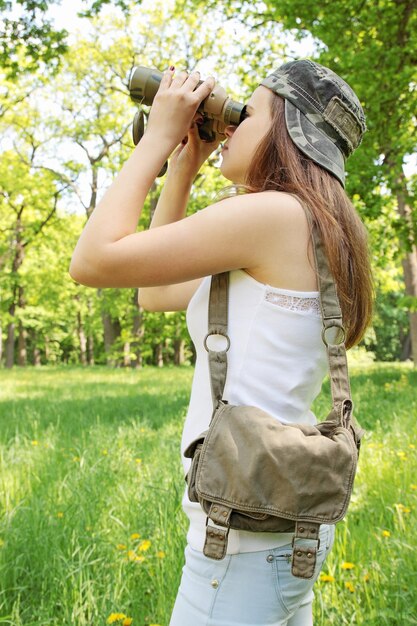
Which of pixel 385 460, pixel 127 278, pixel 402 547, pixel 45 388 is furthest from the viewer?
pixel 45 388

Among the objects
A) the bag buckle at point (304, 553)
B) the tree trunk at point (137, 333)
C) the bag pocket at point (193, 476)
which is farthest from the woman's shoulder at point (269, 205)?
the tree trunk at point (137, 333)

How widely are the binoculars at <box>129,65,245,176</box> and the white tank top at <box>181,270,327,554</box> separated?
41 cm

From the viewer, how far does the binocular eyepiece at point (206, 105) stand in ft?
4.53

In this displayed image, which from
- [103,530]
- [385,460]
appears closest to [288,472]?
[103,530]

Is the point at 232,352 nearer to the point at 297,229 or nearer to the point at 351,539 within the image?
the point at 297,229

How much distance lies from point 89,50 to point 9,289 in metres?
10.0

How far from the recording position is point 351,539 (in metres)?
2.67

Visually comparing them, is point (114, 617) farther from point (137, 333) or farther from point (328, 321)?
point (137, 333)

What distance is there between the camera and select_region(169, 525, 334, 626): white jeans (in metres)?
1.11

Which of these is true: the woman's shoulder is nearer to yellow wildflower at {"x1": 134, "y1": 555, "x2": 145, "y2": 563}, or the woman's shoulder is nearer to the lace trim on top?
the lace trim on top

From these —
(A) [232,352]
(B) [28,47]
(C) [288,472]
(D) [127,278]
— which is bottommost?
(C) [288,472]

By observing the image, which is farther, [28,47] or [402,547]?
[28,47]

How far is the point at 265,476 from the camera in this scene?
1089 millimetres

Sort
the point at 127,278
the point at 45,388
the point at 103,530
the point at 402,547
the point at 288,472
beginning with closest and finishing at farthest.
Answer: the point at 288,472 < the point at 127,278 < the point at 402,547 < the point at 103,530 < the point at 45,388
